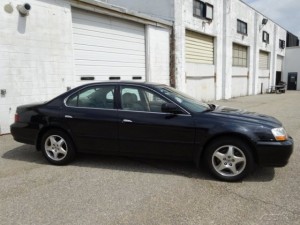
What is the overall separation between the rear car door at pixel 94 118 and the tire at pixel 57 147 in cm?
17

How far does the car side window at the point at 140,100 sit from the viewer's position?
15.5ft

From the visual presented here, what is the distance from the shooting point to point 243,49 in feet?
78.1

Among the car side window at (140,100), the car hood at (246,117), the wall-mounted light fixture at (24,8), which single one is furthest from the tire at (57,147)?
the wall-mounted light fixture at (24,8)

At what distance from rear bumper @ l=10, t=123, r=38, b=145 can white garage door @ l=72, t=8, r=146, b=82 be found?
442 cm

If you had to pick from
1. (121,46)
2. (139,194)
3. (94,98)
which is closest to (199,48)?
(121,46)

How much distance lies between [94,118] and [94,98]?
0.39m

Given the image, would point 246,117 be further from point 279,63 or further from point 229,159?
point 279,63

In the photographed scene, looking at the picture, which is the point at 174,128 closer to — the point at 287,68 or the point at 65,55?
the point at 65,55

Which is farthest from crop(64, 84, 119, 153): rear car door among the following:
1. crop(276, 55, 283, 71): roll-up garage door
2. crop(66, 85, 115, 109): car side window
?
crop(276, 55, 283, 71): roll-up garage door

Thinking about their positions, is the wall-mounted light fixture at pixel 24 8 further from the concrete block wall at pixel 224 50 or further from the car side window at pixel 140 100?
the concrete block wall at pixel 224 50

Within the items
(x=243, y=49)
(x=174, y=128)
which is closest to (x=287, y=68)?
(x=243, y=49)

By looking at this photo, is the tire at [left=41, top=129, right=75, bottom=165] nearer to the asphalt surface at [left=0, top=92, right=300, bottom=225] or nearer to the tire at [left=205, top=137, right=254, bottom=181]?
the asphalt surface at [left=0, top=92, right=300, bottom=225]

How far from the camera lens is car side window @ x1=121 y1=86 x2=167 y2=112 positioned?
4719mm

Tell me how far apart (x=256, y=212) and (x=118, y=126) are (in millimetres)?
2429
